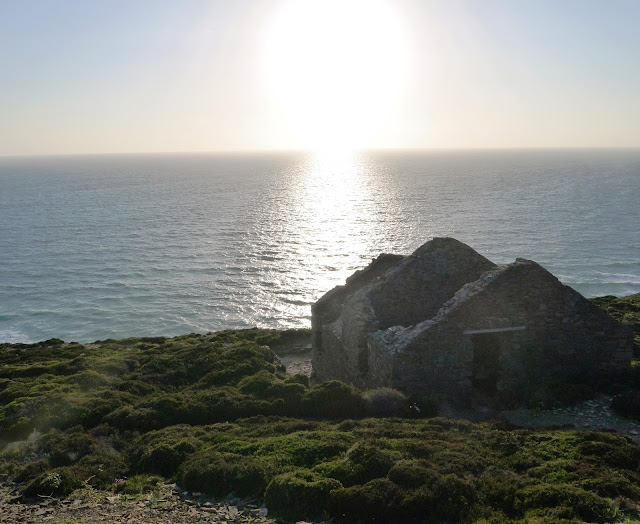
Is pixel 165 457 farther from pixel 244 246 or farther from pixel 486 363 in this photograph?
pixel 244 246

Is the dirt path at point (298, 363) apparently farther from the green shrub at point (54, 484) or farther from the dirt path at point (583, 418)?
the green shrub at point (54, 484)

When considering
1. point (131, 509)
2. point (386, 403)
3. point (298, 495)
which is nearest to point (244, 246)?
point (386, 403)

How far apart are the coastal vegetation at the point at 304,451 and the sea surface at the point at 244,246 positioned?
24.1 metres

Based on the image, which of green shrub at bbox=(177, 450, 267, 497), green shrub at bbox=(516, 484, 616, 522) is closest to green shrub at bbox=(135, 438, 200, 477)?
green shrub at bbox=(177, 450, 267, 497)

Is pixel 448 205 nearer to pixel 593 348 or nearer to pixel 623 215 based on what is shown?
pixel 623 215

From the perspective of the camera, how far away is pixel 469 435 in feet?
45.6

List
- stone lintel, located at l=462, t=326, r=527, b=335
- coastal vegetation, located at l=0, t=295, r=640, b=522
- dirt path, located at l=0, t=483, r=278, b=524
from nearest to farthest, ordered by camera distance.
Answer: coastal vegetation, located at l=0, t=295, r=640, b=522, dirt path, located at l=0, t=483, r=278, b=524, stone lintel, located at l=462, t=326, r=527, b=335

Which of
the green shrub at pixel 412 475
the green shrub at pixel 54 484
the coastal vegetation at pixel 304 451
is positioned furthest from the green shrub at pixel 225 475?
the green shrub at pixel 412 475

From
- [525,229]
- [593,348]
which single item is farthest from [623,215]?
[593,348]

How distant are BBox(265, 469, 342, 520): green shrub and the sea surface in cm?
3271

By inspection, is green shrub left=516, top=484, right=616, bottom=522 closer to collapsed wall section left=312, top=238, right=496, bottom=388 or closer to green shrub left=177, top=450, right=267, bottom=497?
green shrub left=177, top=450, right=267, bottom=497

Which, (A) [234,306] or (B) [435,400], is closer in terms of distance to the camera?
(B) [435,400]

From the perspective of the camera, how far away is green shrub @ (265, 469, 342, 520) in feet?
34.2

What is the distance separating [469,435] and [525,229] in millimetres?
71055
